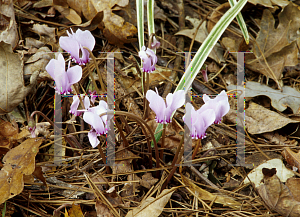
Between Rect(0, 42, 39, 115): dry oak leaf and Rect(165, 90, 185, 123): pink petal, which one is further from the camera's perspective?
Rect(0, 42, 39, 115): dry oak leaf

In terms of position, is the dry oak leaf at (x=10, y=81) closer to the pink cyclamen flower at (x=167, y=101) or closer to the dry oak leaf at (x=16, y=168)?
the dry oak leaf at (x=16, y=168)

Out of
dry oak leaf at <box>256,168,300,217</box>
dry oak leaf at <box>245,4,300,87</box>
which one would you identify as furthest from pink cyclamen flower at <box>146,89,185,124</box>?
dry oak leaf at <box>245,4,300,87</box>

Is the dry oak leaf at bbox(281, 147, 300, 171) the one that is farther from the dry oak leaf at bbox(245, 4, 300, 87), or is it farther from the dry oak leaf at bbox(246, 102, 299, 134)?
the dry oak leaf at bbox(245, 4, 300, 87)

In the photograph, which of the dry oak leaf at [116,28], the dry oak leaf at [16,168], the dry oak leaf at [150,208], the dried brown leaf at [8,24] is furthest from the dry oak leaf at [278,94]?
the dried brown leaf at [8,24]

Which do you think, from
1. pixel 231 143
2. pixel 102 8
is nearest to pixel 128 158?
pixel 231 143

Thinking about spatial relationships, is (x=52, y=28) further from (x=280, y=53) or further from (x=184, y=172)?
(x=280, y=53)

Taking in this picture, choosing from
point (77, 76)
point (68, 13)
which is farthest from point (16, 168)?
point (68, 13)

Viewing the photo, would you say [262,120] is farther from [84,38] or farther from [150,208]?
[84,38]
